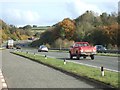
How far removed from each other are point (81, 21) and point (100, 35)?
120 ft

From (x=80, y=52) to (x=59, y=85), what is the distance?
2305cm

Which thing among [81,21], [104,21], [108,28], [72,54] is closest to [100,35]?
[108,28]

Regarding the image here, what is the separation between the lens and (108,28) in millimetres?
93875

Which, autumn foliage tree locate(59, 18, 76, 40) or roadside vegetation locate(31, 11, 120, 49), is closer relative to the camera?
roadside vegetation locate(31, 11, 120, 49)

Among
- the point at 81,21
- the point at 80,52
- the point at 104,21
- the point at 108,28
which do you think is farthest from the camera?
the point at 81,21

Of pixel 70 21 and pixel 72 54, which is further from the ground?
pixel 70 21

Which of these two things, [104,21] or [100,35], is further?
[104,21]

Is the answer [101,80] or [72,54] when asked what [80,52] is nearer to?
[72,54]

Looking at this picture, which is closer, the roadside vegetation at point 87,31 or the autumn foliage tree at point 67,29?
the roadside vegetation at point 87,31

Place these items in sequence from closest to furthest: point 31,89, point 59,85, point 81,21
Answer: point 31,89 < point 59,85 < point 81,21

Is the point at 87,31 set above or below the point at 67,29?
below

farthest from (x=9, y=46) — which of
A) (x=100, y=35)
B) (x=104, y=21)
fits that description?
(x=100, y=35)

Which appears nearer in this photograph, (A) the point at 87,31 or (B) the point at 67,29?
(A) the point at 87,31

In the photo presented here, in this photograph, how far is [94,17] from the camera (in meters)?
132
